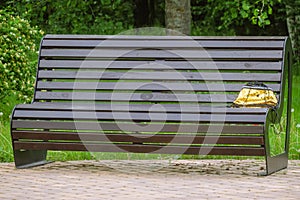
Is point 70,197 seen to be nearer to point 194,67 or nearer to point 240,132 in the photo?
point 240,132

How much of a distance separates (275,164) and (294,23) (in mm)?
11957

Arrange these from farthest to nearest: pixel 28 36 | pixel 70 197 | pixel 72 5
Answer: pixel 72 5
pixel 28 36
pixel 70 197

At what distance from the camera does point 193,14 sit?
811 inches

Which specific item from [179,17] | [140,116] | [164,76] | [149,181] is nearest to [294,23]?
[179,17]

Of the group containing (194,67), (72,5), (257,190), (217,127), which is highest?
(72,5)

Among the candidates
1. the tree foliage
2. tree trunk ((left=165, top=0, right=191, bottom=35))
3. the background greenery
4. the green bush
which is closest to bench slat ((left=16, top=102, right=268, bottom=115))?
the background greenery

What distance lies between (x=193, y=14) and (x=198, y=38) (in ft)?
44.9

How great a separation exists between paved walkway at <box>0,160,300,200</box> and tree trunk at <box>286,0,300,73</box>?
10629mm

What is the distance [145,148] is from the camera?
6289 millimetres

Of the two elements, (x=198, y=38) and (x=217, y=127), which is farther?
(x=198, y=38)

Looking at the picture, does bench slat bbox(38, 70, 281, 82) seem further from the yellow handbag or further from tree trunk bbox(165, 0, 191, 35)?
tree trunk bbox(165, 0, 191, 35)

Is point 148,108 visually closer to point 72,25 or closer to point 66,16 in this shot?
point 66,16

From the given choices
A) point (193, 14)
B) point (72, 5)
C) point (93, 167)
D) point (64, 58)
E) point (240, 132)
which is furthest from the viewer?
point (193, 14)

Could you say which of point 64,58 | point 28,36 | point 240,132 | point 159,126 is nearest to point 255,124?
point 240,132
